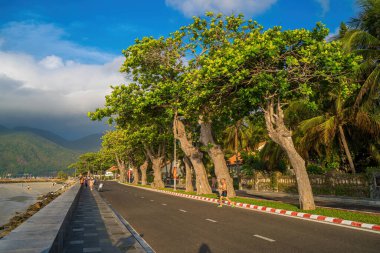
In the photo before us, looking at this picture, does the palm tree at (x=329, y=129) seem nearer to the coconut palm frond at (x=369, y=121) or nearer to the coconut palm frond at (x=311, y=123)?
the coconut palm frond at (x=311, y=123)

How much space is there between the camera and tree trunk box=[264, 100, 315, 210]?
16688 millimetres

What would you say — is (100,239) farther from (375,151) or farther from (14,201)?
(14,201)

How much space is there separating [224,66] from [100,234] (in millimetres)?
9306

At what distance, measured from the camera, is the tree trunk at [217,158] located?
27125 millimetres

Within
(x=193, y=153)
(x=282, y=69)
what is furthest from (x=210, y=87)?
(x=193, y=153)

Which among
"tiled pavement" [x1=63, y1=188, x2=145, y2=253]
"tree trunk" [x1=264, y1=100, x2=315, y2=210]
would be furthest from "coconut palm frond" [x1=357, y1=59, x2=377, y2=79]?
"tiled pavement" [x1=63, y1=188, x2=145, y2=253]

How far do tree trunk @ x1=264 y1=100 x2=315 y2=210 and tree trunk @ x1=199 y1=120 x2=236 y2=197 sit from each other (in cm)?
944

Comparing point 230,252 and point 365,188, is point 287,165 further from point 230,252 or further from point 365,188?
point 230,252

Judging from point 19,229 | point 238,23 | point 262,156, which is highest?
point 238,23

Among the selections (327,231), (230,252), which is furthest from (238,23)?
(230,252)

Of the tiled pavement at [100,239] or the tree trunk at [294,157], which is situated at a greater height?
the tree trunk at [294,157]

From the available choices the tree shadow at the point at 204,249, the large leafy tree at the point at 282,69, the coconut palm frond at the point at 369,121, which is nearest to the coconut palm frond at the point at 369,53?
the coconut palm frond at the point at 369,121

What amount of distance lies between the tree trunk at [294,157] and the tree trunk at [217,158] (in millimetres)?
9436

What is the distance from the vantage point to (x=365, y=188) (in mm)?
22812
